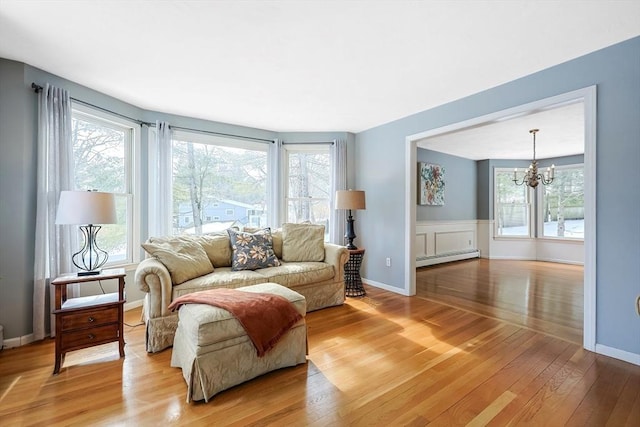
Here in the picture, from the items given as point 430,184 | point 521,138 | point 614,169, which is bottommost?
point 614,169

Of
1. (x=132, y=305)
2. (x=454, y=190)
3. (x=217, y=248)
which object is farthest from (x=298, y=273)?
(x=454, y=190)

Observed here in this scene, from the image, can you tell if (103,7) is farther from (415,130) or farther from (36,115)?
(415,130)

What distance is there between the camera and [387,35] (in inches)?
81.0

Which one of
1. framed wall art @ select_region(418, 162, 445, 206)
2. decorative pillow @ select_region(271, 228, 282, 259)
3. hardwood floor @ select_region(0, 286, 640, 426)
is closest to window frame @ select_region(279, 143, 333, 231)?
decorative pillow @ select_region(271, 228, 282, 259)

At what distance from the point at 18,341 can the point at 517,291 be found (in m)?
5.58

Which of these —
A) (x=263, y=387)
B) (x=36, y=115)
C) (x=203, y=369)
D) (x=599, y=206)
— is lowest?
(x=263, y=387)

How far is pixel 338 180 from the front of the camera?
444 centimetres

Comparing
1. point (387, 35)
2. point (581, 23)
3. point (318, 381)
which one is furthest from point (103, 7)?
point (581, 23)

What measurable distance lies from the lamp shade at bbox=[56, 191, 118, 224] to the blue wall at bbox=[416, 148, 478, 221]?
5.05 meters

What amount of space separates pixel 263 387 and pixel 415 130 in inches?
130

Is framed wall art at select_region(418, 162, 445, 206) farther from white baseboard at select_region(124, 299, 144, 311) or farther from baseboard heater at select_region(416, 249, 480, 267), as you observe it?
white baseboard at select_region(124, 299, 144, 311)

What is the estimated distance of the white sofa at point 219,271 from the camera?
2.36 m

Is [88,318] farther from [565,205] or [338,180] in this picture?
[565,205]

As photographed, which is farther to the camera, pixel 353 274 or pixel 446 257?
pixel 446 257
